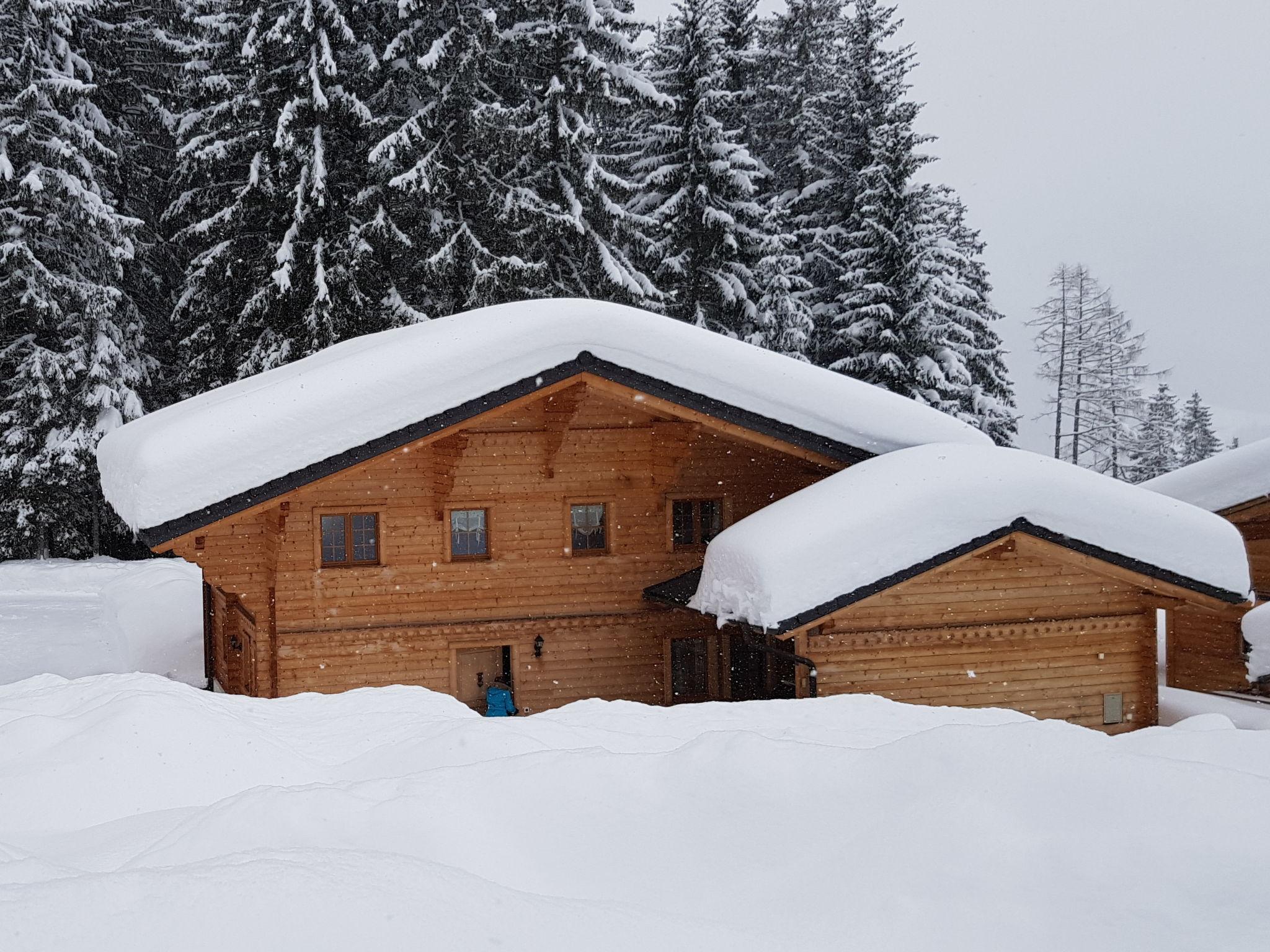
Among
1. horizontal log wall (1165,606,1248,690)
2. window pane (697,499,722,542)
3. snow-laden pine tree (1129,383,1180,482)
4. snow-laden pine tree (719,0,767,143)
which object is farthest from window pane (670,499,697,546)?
snow-laden pine tree (1129,383,1180,482)

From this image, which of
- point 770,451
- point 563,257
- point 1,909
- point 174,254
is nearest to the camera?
point 1,909

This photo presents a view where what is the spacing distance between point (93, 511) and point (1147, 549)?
2594 cm

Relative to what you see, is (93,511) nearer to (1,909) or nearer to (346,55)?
(346,55)

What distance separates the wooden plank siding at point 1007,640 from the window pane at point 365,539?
20.5ft

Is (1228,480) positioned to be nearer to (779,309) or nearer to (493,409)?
(779,309)

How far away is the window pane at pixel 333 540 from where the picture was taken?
40.7ft

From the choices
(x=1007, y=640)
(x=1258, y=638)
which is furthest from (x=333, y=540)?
→ (x=1258, y=638)

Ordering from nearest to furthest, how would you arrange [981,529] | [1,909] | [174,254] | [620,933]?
[1,909]
[620,933]
[981,529]
[174,254]

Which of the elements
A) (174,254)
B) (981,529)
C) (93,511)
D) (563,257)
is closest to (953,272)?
(563,257)

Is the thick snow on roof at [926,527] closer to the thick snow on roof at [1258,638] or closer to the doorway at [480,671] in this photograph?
the doorway at [480,671]

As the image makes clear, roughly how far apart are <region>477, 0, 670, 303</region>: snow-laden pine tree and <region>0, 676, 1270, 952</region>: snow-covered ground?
61.3 feet

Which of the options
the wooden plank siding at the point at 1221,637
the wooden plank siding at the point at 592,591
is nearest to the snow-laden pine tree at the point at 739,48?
the wooden plank siding at the point at 1221,637

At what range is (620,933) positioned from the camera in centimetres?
288

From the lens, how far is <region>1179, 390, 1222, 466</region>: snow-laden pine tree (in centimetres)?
5288
